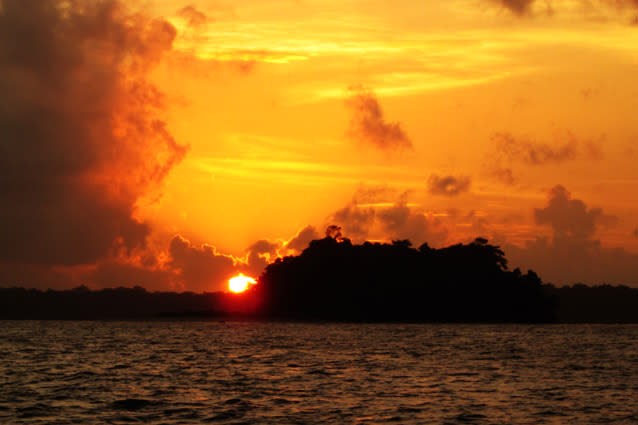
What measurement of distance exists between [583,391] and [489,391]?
331 inches

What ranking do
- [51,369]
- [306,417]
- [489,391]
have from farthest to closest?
[51,369] < [489,391] < [306,417]

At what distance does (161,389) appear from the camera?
7550 centimetres

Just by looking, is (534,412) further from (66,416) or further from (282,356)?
(282,356)

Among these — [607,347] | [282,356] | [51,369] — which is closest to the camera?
[51,369]

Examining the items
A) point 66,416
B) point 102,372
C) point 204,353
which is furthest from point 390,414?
point 204,353

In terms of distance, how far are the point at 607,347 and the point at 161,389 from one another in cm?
10477

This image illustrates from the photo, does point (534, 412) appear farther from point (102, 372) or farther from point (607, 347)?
point (607, 347)

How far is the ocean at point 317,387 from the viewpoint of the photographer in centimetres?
5903

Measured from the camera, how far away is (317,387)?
3027 inches

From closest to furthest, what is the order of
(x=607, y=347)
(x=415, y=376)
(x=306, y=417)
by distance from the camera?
1. (x=306, y=417)
2. (x=415, y=376)
3. (x=607, y=347)

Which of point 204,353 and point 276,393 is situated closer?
point 276,393

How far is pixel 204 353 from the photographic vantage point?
130250 millimetres

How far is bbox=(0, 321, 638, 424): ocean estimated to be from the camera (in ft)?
194

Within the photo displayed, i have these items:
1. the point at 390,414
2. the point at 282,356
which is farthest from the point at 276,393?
the point at 282,356
